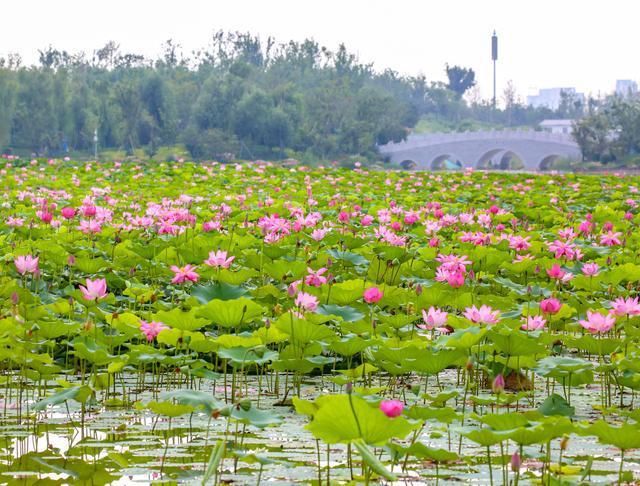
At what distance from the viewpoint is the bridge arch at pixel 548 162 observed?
Result: 62.9 metres

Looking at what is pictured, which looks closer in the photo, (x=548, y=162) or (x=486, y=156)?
(x=548, y=162)

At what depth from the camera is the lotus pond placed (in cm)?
264

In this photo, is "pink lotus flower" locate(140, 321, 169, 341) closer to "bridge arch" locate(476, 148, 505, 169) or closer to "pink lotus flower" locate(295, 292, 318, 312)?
A: "pink lotus flower" locate(295, 292, 318, 312)

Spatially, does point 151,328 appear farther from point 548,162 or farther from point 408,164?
point 548,162

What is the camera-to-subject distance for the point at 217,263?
14.3 ft

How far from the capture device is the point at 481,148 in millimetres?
63000

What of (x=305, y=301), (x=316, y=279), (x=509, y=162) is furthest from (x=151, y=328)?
(x=509, y=162)

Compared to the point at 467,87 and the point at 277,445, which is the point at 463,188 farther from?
the point at 467,87

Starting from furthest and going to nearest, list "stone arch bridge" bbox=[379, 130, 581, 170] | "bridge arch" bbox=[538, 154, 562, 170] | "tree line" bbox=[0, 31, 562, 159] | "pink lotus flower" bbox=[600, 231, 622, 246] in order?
1. "bridge arch" bbox=[538, 154, 562, 170]
2. "stone arch bridge" bbox=[379, 130, 581, 170]
3. "tree line" bbox=[0, 31, 562, 159]
4. "pink lotus flower" bbox=[600, 231, 622, 246]

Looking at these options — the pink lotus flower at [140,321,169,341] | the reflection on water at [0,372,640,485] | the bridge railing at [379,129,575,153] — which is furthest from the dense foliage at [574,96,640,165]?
the reflection on water at [0,372,640,485]

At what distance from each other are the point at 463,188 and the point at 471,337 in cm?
1408

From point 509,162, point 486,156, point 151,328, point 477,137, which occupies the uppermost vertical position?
point 151,328

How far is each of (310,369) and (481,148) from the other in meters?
60.6

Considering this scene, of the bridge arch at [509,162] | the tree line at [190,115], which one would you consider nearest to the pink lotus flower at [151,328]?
the tree line at [190,115]
